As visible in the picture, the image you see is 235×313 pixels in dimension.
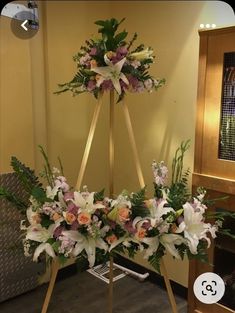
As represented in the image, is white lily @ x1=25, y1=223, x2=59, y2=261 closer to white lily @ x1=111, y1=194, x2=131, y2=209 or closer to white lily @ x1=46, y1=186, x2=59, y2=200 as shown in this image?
white lily @ x1=46, y1=186, x2=59, y2=200

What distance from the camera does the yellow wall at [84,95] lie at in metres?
2.19

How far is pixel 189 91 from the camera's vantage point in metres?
2.19

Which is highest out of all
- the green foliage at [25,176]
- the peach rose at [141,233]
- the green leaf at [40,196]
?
the green foliage at [25,176]

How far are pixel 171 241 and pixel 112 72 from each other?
30.6 inches

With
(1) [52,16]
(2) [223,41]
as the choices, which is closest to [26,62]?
(1) [52,16]

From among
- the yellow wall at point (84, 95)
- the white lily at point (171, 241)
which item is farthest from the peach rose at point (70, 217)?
the yellow wall at point (84, 95)

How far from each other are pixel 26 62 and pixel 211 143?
4.31ft

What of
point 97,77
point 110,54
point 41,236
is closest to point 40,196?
point 41,236

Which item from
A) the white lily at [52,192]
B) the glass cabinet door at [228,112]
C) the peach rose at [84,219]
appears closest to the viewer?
the peach rose at [84,219]

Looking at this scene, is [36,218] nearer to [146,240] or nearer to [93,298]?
[146,240]

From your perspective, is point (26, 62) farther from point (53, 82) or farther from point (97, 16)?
point (97, 16)

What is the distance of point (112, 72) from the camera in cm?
153

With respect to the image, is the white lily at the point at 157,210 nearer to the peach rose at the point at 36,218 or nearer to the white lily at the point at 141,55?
the peach rose at the point at 36,218

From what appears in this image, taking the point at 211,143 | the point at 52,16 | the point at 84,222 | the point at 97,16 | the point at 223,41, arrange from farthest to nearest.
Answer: the point at 97,16, the point at 52,16, the point at 211,143, the point at 223,41, the point at 84,222
